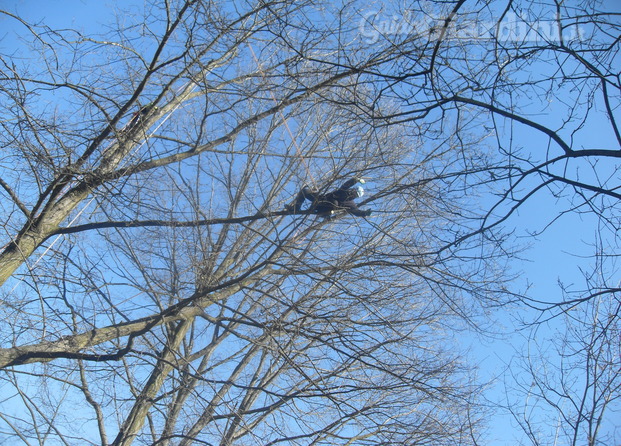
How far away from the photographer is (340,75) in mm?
4422

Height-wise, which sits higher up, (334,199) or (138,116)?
(138,116)

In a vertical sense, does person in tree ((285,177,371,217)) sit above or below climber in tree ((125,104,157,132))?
below

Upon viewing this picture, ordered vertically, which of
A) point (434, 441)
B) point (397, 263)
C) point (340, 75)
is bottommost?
point (434, 441)

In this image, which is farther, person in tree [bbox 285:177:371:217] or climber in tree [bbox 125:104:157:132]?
person in tree [bbox 285:177:371:217]

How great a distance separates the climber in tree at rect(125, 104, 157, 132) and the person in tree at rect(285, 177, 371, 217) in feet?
6.17

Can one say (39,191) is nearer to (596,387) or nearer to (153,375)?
(153,375)

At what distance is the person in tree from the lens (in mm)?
5354

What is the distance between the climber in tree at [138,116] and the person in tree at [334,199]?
1880 mm

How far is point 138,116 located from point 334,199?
2347mm

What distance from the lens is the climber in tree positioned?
5.03 m

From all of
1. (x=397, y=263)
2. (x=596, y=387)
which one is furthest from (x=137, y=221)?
(x=596, y=387)

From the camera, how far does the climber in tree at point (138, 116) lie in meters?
5.03

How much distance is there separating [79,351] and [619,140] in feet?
16.6

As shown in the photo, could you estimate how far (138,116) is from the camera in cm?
513
